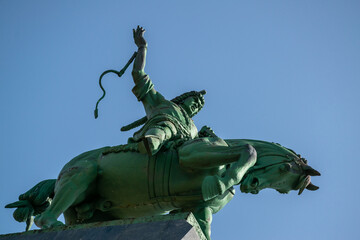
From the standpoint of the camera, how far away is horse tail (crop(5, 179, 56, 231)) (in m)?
7.73

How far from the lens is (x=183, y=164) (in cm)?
723

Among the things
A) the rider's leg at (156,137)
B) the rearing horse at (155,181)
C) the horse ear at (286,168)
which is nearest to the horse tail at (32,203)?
the rearing horse at (155,181)

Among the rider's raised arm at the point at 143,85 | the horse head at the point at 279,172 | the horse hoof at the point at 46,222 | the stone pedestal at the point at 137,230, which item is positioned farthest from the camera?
the rider's raised arm at the point at 143,85

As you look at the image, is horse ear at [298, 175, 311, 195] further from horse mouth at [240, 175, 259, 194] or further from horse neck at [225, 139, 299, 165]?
horse mouth at [240, 175, 259, 194]

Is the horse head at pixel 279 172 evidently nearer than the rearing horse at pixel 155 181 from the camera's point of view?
No

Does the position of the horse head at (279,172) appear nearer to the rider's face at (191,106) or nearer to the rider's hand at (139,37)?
the rider's face at (191,106)

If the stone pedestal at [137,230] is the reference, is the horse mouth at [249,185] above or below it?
above

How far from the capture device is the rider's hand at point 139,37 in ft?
29.6

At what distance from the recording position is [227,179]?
261 inches

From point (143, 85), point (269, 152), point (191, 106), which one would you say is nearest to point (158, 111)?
point (143, 85)

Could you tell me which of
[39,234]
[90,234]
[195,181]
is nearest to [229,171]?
[195,181]

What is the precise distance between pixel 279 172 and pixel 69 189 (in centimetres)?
267

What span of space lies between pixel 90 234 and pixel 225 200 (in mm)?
2270

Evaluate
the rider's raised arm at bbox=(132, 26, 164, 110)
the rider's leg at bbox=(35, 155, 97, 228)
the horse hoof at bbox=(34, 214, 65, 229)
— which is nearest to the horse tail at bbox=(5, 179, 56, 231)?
the rider's leg at bbox=(35, 155, 97, 228)
